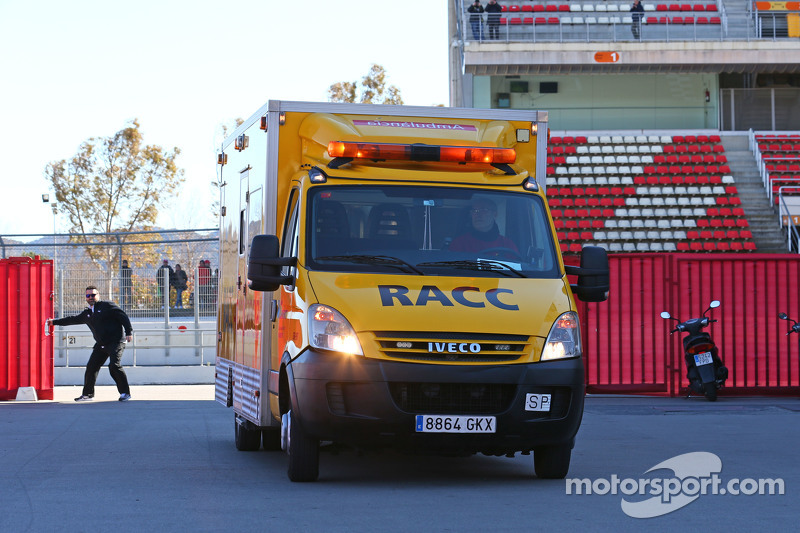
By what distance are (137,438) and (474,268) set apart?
562cm

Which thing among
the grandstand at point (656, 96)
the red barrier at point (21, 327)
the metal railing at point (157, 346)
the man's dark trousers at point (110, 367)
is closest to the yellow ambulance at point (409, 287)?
the man's dark trousers at point (110, 367)

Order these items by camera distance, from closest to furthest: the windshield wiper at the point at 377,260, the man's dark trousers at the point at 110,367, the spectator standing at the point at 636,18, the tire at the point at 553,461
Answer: the windshield wiper at the point at 377,260 → the tire at the point at 553,461 → the man's dark trousers at the point at 110,367 → the spectator standing at the point at 636,18

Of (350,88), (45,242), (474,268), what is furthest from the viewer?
(350,88)

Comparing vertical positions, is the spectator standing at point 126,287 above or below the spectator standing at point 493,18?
below

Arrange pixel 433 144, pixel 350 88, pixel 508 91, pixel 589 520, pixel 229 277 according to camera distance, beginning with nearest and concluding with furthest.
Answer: pixel 589 520
pixel 433 144
pixel 229 277
pixel 508 91
pixel 350 88

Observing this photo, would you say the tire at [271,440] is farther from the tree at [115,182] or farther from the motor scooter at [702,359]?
the tree at [115,182]

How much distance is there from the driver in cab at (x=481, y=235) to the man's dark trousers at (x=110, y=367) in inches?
452

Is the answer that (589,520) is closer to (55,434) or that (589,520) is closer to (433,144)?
(433,144)

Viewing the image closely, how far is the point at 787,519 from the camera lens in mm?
7410

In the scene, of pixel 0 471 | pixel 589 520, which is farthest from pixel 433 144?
pixel 0 471

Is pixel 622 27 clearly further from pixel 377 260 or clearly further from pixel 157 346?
pixel 377 260

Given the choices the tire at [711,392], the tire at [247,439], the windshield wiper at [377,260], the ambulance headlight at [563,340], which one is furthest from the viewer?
the tire at [711,392]

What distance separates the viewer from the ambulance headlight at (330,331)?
8547 mm

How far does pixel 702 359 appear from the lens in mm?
18031
